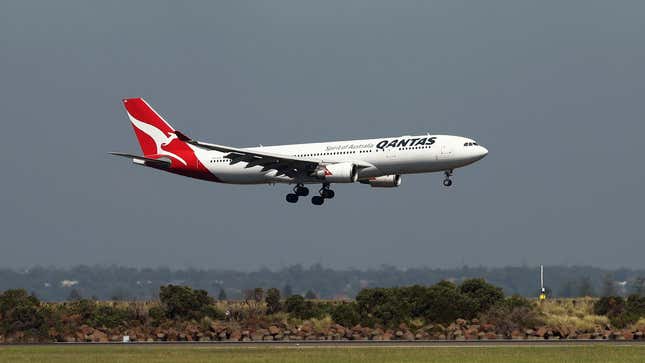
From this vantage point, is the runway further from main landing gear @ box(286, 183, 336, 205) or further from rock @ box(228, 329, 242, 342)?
main landing gear @ box(286, 183, 336, 205)

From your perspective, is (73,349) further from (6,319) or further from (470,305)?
(470,305)

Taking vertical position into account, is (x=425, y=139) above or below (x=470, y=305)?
above

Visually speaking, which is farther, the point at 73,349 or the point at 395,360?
the point at 73,349

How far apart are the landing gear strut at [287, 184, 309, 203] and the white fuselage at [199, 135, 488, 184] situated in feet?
5.80

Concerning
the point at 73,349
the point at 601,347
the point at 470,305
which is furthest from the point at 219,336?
the point at 601,347

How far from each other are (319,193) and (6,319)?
892 inches

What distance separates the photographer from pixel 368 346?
46.3 m

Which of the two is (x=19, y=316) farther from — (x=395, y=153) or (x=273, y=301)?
(x=395, y=153)

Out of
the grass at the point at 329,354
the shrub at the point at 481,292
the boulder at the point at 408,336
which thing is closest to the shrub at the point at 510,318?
the shrub at the point at 481,292

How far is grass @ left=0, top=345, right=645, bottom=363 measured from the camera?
3944cm

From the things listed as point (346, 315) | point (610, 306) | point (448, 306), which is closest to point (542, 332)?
point (448, 306)

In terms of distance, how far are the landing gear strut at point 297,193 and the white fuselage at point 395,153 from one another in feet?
5.80

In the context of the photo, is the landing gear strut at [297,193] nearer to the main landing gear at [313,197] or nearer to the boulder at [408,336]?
the main landing gear at [313,197]

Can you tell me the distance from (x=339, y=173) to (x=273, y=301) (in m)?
8.73
